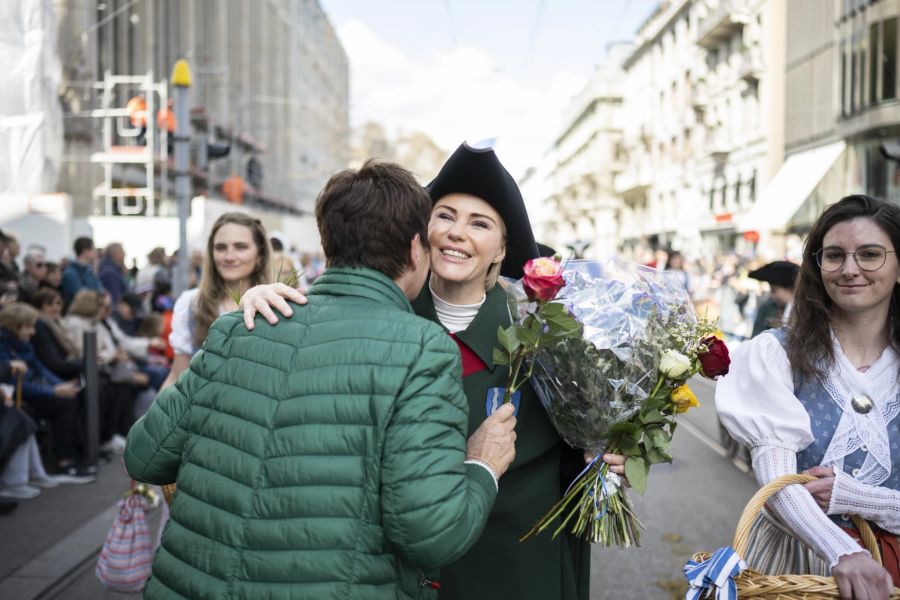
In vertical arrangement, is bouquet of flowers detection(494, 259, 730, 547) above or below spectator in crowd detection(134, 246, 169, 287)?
above

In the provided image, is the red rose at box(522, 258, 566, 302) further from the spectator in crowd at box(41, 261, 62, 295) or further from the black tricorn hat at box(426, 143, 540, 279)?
the spectator in crowd at box(41, 261, 62, 295)

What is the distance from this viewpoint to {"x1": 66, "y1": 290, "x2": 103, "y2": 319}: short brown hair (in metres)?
8.44

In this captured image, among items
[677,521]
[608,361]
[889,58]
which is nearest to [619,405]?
[608,361]

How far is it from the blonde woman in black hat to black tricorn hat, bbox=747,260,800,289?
15.8 feet

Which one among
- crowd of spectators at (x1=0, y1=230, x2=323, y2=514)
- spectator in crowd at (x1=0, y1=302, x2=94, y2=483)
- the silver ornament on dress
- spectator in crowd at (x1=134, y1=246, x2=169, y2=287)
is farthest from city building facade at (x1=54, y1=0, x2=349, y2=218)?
the silver ornament on dress

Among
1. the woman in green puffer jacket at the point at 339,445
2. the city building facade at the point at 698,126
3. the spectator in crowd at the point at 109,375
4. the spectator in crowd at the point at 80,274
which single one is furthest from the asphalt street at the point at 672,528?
the city building facade at the point at 698,126

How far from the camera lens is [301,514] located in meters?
1.84

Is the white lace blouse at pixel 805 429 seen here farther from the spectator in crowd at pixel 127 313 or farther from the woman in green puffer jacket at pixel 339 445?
the spectator in crowd at pixel 127 313

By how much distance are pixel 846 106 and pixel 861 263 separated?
1040 inches

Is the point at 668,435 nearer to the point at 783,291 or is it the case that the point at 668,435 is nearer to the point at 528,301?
the point at 528,301

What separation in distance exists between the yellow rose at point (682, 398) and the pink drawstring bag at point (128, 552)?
267 cm

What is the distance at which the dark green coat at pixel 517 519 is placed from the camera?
2.54 m

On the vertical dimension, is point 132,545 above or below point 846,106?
below

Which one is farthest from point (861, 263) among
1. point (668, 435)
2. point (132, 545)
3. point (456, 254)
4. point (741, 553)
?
point (132, 545)
